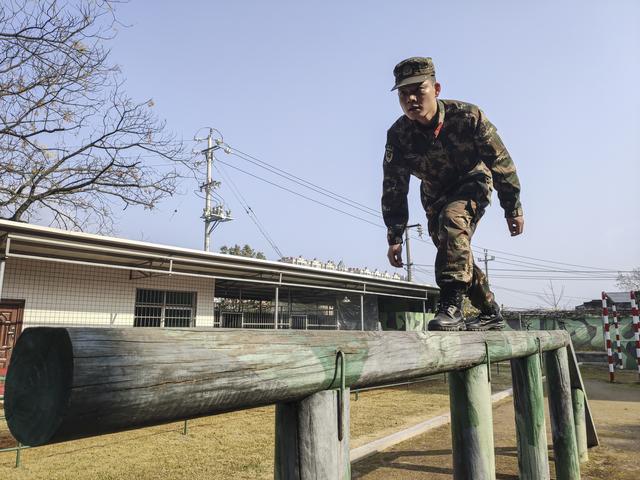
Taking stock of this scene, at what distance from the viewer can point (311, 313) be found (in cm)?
1501

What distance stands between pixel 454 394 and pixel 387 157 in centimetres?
157

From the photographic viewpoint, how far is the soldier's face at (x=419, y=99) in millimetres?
2637

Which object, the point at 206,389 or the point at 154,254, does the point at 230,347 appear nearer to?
the point at 206,389

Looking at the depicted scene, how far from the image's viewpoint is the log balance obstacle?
0.70 metres

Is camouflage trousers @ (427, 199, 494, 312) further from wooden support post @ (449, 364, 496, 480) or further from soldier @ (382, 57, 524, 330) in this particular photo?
wooden support post @ (449, 364, 496, 480)

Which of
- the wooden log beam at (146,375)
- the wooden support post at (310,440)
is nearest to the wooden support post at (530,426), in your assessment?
the wooden support post at (310,440)

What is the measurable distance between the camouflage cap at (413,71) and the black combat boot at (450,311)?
120 cm

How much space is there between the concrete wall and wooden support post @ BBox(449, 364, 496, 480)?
925 centimetres

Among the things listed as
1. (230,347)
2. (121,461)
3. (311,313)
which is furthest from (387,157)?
(311,313)

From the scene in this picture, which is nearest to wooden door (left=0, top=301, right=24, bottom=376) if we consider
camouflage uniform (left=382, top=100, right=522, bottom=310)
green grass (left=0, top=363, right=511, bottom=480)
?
green grass (left=0, top=363, right=511, bottom=480)

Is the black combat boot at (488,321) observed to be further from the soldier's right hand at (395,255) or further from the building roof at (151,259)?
the building roof at (151,259)

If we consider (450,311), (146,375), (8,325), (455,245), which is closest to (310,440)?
(146,375)

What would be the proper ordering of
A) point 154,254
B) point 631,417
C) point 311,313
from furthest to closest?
1. point 311,313
2. point 154,254
3. point 631,417

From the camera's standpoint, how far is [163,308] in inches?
459
